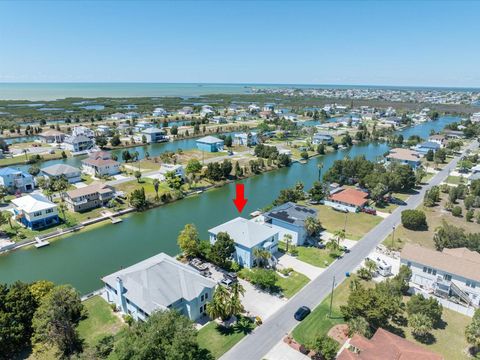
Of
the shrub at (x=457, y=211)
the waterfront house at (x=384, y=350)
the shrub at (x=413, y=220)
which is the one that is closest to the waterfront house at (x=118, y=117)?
the shrub at (x=413, y=220)

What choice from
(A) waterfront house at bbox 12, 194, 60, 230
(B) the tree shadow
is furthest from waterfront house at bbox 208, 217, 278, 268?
(A) waterfront house at bbox 12, 194, 60, 230

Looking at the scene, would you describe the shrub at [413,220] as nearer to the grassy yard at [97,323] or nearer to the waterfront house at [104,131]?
the grassy yard at [97,323]

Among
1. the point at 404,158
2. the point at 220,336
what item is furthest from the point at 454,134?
the point at 220,336

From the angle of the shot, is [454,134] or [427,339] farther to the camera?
[454,134]

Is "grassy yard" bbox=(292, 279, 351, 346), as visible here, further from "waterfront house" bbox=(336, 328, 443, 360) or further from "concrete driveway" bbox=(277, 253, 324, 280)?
"concrete driveway" bbox=(277, 253, 324, 280)

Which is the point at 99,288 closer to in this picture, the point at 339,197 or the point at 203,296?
the point at 203,296

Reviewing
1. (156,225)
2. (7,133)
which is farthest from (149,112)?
(156,225)

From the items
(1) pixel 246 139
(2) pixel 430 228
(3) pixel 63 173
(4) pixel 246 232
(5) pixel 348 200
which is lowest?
(2) pixel 430 228

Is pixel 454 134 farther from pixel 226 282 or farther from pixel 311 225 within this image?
pixel 226 282
